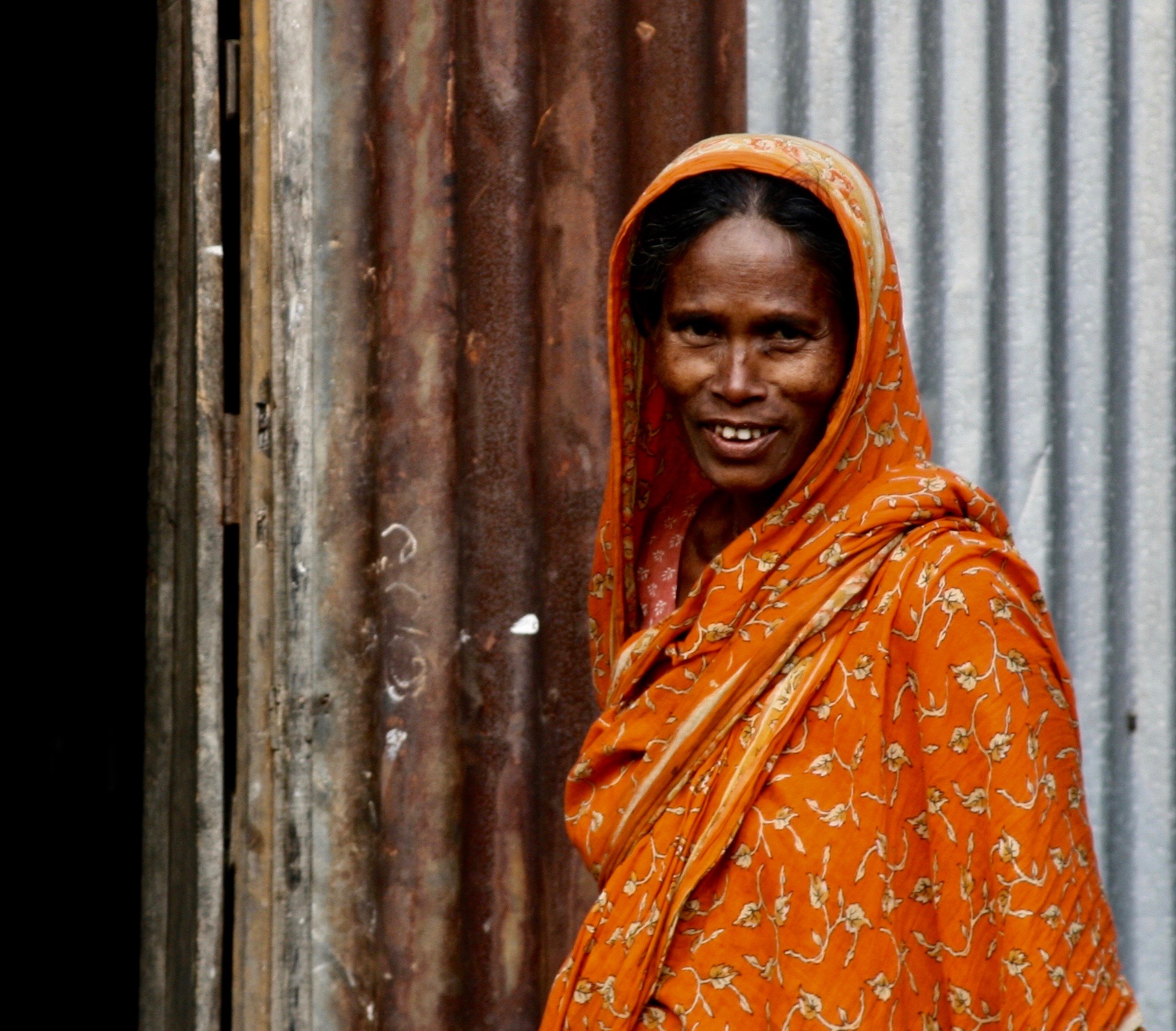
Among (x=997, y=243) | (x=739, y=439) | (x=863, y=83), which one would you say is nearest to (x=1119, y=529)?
(x=997, y=243)

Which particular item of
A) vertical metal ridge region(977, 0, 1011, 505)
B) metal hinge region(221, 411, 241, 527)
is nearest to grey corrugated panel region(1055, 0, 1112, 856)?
vertical metal ridge region(977, 0, 1011, 505)

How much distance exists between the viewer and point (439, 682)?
2.56m

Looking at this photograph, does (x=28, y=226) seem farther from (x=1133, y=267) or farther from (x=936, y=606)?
(x=936, y=606)

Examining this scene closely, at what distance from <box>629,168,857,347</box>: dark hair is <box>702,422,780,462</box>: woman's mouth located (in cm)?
15

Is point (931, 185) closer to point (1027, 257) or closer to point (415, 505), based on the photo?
point (1027, 257)

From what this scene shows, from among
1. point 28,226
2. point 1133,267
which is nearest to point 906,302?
point 1133,267

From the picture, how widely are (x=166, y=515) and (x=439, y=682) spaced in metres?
0.64

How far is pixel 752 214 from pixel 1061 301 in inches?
46.9

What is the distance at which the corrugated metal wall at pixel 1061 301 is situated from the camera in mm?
2703

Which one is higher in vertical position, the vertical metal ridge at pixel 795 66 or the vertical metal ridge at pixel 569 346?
the vertical metal ridge at pixel 795 66

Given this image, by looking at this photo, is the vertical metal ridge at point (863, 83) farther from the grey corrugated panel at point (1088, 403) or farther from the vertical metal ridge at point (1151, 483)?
the vertical metal ridge at point (1151, 483)

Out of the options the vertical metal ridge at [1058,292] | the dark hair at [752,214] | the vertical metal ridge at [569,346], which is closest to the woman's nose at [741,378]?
the dark hair at [752,214]

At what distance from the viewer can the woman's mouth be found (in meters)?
1.75

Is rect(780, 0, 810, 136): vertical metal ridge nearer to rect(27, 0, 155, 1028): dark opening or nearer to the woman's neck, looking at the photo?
the woman's neck
